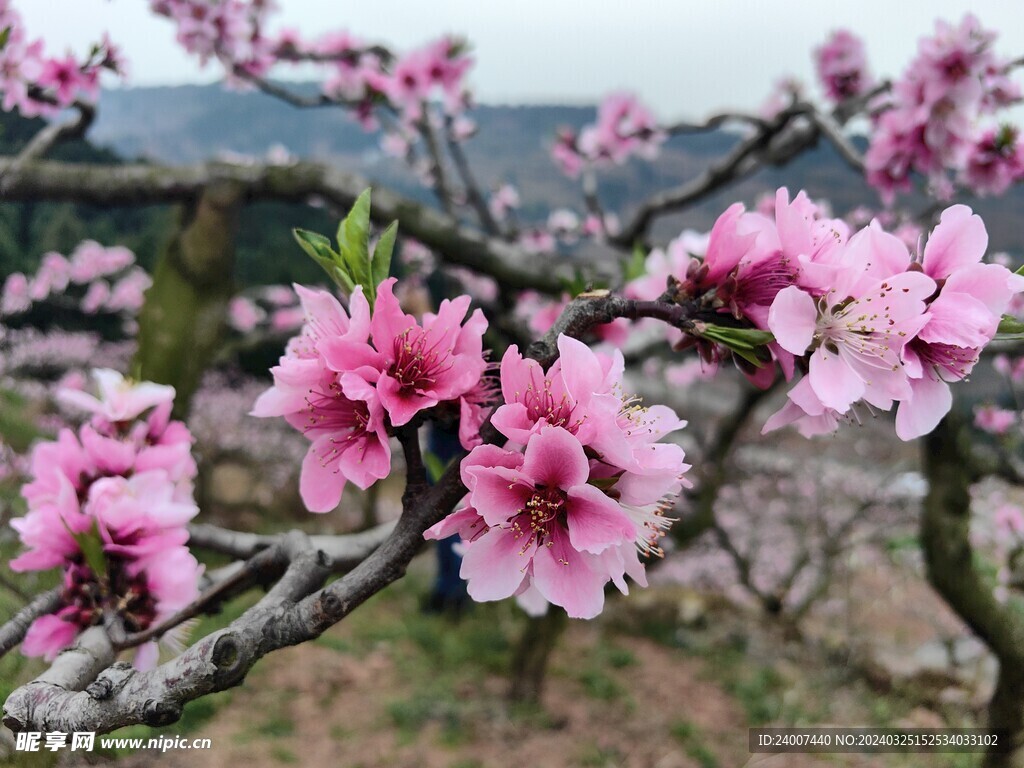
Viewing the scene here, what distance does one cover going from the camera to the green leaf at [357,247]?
42cm

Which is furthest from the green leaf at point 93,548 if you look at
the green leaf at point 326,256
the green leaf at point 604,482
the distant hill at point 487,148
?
the distant hill at point 487,148

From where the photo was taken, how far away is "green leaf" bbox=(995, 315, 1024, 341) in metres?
→ 0.41

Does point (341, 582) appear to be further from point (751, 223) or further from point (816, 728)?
point (816, 728)

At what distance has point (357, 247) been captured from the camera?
0.42 m

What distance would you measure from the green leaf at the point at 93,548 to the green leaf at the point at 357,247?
0.28 m

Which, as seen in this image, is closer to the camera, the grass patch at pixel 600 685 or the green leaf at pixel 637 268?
the green leaf at pixel 637 268

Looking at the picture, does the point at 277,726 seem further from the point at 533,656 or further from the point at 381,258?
the point at 381,258

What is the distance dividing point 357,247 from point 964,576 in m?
1.45

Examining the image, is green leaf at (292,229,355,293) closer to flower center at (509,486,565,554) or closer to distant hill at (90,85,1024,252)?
flower center at (509,486,565,554)

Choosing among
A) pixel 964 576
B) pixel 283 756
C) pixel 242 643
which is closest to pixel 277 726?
pixel 283 756

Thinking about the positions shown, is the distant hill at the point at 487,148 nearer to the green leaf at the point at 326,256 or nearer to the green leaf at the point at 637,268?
the green leaf at the point at 637,268

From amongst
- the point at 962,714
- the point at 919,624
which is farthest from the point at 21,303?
the point at 919,624

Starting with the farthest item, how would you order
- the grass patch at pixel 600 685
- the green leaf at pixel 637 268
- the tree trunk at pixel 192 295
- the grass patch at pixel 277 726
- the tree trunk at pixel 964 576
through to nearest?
the grass patch at pixel 600 685 < the grass patch at pixel 277 726 < the tree trunk at pixel 192 295 < the tree trunk at pixel 964 576 < the green leaf at pixel 637 268

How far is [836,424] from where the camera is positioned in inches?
16.6
